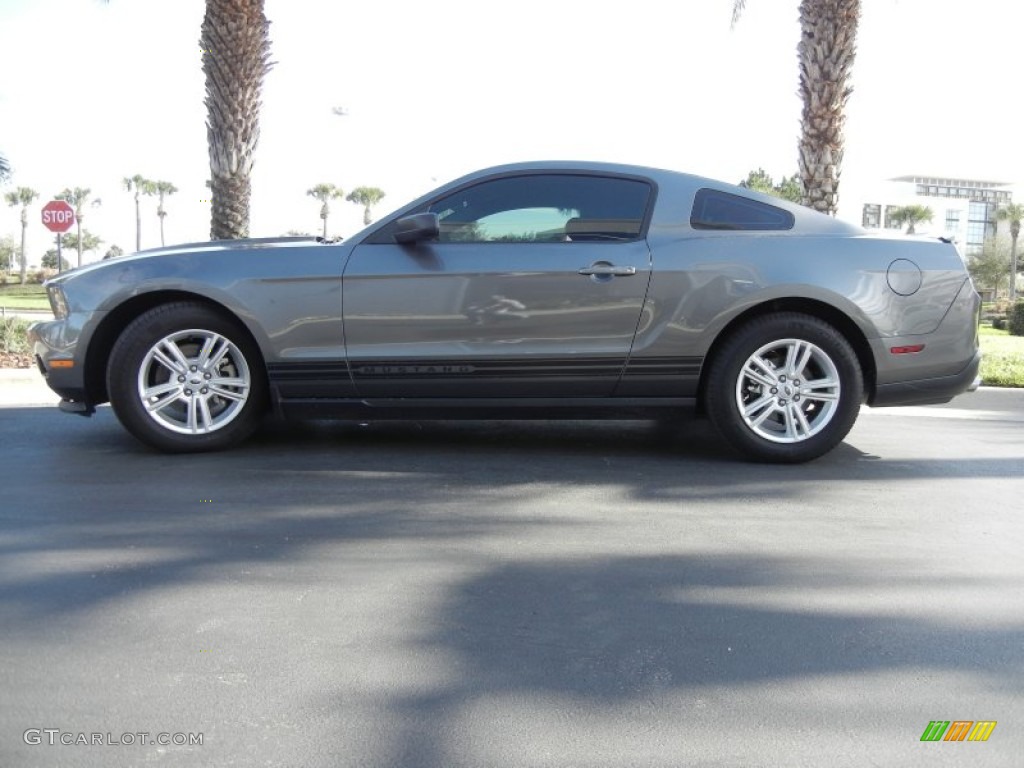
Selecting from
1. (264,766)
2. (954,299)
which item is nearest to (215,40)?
(954,299)

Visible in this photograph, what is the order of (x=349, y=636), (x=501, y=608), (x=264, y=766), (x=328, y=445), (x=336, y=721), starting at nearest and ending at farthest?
(x=264, y=766) → (x=336, y=721) → (x=349, y=636) → (x=501, y=608) → (x=328, y=445)

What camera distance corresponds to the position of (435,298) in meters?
5.22

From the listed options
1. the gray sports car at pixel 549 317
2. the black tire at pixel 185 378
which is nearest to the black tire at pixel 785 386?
the gray sports car at pixel 549 317

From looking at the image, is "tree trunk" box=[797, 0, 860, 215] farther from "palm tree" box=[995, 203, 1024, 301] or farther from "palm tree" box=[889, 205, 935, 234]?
"palm tree" box=[889, 205, 935, 234]

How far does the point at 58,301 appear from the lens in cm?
544

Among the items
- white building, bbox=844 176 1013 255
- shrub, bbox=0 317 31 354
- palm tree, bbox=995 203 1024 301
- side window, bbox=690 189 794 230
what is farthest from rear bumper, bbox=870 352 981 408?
white building, bbox=844 176 1013 255

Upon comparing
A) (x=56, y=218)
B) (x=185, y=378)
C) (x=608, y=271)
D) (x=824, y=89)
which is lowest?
(x=185, y=378)

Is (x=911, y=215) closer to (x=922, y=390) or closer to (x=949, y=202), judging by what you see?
(x=949, y=202)

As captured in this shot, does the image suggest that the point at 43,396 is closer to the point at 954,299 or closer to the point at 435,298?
the point at 435,298

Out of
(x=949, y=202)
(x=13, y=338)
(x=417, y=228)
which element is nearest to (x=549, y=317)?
(x=417, y=228)

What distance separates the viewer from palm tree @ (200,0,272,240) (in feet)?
36.7

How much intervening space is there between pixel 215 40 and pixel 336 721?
10.5 metres

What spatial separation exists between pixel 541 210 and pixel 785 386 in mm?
1668

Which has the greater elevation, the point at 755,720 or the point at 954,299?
the point at 954,299
